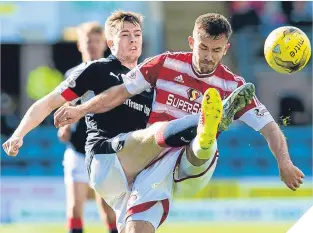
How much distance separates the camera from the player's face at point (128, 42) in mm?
6898

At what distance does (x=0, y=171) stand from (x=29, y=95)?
8.87 feet

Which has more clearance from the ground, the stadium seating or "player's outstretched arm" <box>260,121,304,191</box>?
"player's outstretched arm" <box>260,121,304,191</box>

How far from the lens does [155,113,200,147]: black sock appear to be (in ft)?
19.1

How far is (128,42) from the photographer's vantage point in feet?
22.6

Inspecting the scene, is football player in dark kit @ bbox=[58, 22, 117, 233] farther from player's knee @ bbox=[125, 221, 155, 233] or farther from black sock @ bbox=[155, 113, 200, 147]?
black sock @ bbox=[155, 113, 200, 147]

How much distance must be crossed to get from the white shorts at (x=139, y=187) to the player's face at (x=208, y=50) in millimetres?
612

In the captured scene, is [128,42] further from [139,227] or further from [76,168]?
[76,168]

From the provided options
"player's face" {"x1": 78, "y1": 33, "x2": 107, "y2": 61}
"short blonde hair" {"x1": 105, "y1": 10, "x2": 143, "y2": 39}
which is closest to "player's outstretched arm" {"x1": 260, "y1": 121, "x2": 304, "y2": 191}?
"short blonde hair" {"x1": 105, "y1": 10, "x2": 143, "y2": 39}

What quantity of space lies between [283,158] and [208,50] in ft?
2.80

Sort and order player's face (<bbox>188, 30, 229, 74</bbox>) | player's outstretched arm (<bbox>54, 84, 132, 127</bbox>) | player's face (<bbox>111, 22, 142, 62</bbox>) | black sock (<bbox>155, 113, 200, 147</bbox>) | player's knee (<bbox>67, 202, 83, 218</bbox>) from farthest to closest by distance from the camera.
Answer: player's knee (<bbox>67, 202, 83, 218</bbox>) → player's face (<bbox>111, 22, 142, 62</bbox>) → player's outstretched arm (<bbox>54, 84, 132, 127</bbox>) → player's face (<bbox>188, 30, 229, 74</bbox>) → black sock (<bbox>155, 113, 200, 147</bbox>)

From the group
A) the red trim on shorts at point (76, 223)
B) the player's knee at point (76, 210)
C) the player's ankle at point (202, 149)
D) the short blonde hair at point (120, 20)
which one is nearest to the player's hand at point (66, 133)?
the player's knee at point (76, 210)

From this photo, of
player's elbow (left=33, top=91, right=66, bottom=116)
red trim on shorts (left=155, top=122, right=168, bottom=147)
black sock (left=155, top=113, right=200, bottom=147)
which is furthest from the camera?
player's elbow (left=33, top=91, right=66, bottom=116)

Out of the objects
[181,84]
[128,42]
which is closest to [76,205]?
[128,42]

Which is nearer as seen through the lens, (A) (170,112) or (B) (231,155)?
(A) (170,112)
